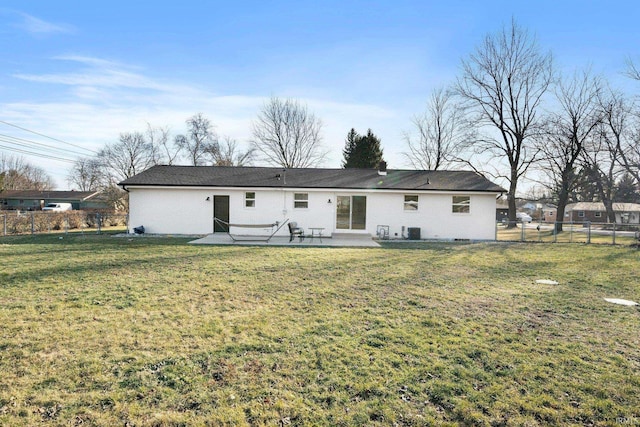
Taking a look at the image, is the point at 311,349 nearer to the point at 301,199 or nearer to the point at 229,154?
the point at 301,199

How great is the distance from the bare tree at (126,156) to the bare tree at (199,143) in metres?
3.93

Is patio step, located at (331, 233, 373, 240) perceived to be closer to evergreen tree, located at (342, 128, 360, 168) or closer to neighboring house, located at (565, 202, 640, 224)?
evergreen tree, located at (342, 128, 360, 168)

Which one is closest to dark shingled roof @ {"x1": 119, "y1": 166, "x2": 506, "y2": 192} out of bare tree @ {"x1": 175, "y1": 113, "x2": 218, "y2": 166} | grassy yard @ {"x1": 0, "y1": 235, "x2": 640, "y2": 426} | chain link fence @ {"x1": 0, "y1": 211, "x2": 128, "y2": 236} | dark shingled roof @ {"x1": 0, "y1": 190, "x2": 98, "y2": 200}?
chain link fence @ {"x1": 0, "y1": 211, "x2": 128, "y2": 236}

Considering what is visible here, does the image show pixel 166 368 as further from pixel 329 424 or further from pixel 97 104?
pixel 97 104

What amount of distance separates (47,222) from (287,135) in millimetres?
23046

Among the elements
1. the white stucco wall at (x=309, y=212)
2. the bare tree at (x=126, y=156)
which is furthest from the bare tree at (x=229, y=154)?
the white stucco wall at (x=309, y=212)

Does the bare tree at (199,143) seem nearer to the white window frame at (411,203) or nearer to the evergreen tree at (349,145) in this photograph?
the evergreen tree at (349,145)

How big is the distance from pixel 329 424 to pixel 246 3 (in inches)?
472

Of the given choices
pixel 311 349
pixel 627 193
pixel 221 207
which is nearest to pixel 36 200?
pixel 221 207

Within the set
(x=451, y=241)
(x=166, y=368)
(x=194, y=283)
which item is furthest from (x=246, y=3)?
(x=451, y=241)

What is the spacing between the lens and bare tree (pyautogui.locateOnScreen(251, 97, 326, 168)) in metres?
35.1

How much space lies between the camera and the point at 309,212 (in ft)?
52.4

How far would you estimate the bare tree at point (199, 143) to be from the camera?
39.0 m

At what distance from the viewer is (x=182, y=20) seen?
11.8m
